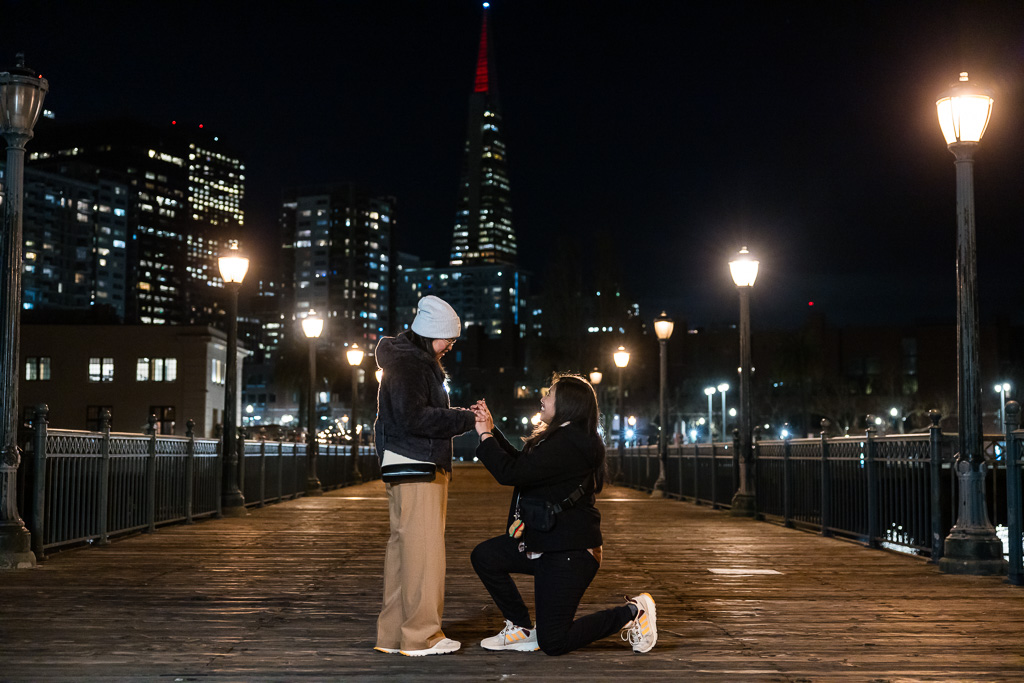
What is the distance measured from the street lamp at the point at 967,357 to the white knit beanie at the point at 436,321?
6417mm

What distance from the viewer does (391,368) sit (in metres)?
5.80

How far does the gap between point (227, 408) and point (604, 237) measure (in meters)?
55.6

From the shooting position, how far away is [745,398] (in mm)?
18594

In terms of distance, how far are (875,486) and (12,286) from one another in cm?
1004

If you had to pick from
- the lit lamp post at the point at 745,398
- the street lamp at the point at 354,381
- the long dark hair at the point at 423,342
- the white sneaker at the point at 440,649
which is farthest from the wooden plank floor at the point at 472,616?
the street lamp at the point at 354,381

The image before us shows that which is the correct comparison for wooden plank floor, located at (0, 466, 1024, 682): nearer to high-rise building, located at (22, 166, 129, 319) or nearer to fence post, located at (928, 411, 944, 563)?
fence post, located at (928, 411, 944, 563)

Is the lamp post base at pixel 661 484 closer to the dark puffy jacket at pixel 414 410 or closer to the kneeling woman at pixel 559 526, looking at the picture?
the kneeling woman at pixel 559 526

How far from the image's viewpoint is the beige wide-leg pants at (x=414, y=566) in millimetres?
5828

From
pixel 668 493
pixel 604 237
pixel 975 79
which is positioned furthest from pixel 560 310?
pixel 975 79

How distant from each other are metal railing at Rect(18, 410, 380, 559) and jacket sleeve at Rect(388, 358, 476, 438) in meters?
6.40

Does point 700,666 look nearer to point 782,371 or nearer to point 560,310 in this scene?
point 560,310

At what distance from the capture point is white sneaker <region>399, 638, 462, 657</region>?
5.87 meters

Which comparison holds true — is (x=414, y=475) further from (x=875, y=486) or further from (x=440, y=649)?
(x=875, y=486)

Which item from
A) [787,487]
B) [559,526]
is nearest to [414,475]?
[559,526]
